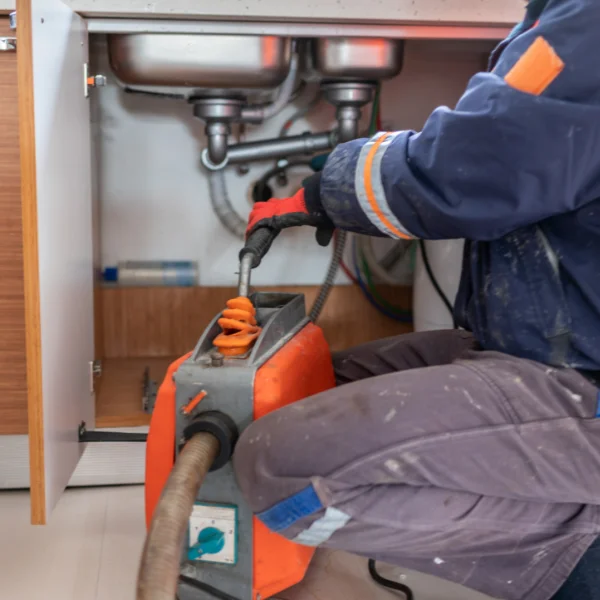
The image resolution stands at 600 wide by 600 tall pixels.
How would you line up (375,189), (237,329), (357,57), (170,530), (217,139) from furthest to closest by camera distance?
(217,139), (357,57), (237,329), (375,189), (170,530)

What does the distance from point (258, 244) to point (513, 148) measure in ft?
1.27

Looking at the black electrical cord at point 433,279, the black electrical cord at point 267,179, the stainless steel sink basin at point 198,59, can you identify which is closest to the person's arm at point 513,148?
the stainless steel sink basin at point 198,59

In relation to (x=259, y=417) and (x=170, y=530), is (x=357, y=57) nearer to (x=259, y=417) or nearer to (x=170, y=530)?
(x=259, y=417)

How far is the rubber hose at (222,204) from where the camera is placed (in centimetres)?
151

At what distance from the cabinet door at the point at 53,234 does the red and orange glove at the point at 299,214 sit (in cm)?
28

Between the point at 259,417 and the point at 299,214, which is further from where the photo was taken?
the point at 299,214

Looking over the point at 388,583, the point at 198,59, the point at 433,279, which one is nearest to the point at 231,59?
the point at 198,59

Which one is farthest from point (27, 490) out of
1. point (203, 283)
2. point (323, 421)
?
point (323, 421)

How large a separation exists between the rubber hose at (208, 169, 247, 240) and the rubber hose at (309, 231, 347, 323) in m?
0.23

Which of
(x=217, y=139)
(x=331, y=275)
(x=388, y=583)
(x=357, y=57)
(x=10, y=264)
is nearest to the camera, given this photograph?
(x=388, y=583)

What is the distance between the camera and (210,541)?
77cm

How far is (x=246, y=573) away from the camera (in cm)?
78

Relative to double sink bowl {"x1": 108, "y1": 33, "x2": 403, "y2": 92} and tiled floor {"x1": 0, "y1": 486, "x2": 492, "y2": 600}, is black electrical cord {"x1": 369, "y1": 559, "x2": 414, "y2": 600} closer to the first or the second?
tiled floor {"x1": 0, "y1": 486, "x2": 492, "y2": 600}

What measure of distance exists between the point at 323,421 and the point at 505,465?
7.3 inches
